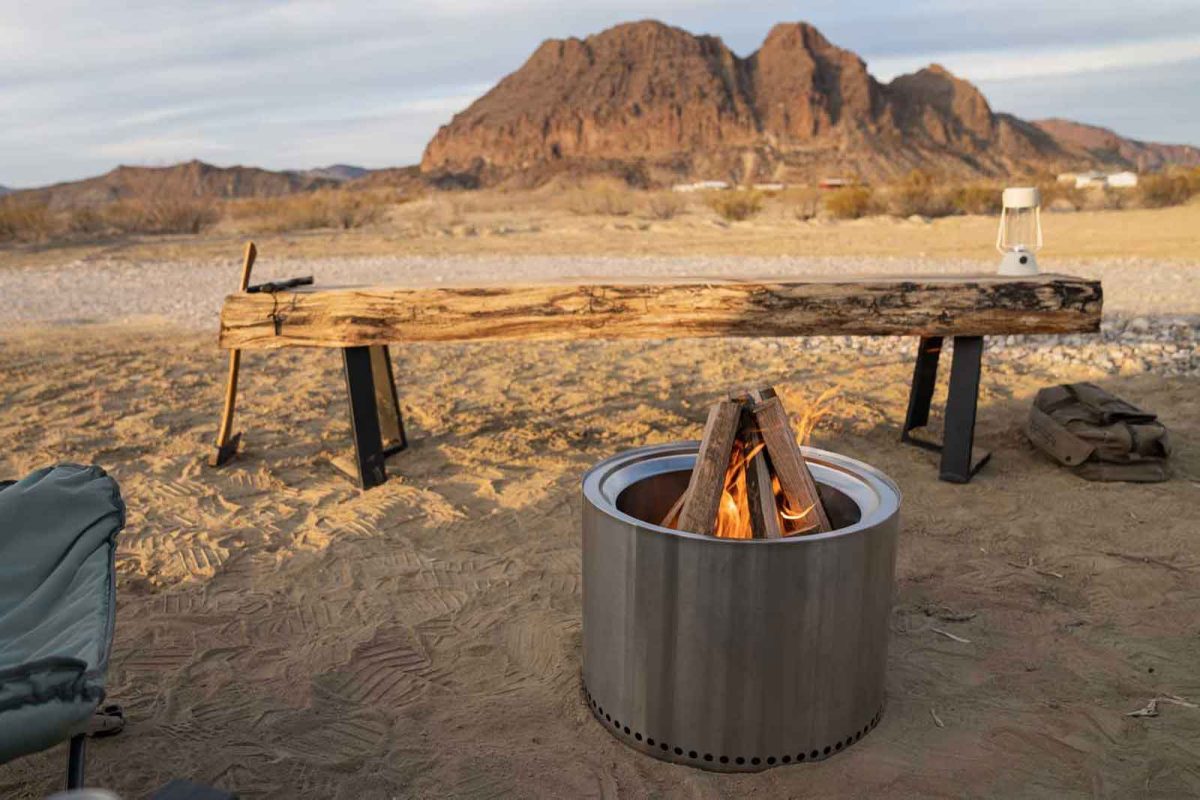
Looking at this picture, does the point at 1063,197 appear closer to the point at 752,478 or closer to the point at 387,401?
the point at 387,401

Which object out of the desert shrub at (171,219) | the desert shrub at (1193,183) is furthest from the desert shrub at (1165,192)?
the desert shrub at (171,219)

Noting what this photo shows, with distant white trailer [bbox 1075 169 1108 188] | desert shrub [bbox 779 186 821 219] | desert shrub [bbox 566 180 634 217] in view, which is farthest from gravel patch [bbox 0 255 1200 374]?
distant white trailer [bbox 1075 169 1108 188]

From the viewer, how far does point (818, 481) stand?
2469 millimetres

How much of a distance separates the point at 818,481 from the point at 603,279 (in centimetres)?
167

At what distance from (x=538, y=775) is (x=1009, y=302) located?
2712mm

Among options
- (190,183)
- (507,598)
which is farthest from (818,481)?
(190,183)

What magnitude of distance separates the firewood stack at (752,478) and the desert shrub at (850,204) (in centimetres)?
2109

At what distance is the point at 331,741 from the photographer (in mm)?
2264

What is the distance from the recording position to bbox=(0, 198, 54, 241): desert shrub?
53.8 ft

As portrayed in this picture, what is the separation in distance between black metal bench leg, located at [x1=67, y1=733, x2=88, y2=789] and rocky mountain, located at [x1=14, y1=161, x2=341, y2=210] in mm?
97064

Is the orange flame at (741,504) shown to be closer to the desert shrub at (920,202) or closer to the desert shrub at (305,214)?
the desert shrub at (305,214)

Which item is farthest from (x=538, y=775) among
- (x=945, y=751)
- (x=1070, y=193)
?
(x=1070, y=193)

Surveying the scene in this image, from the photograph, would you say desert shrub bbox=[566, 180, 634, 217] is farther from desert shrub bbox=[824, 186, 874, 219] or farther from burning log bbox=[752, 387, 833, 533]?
burning log bbox=[752, 387, 833, 533]

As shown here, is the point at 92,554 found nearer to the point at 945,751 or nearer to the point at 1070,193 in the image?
the point at 945,751
